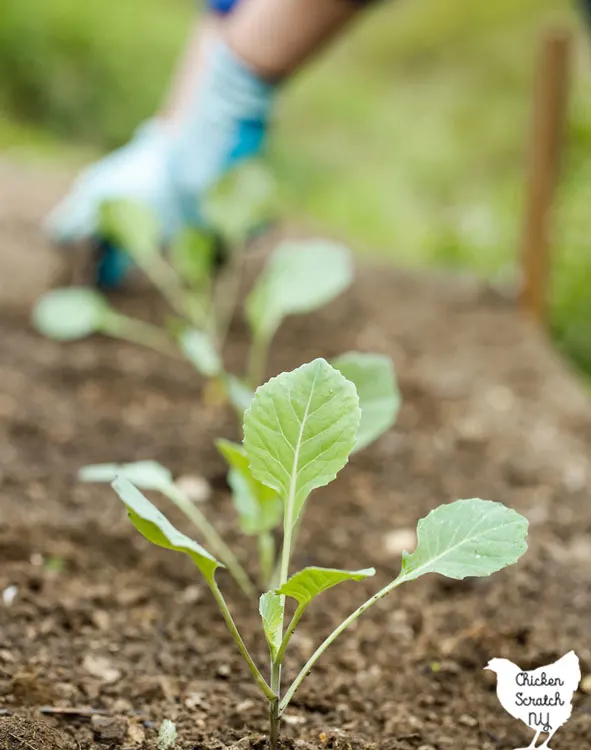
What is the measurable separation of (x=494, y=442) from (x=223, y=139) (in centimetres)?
74

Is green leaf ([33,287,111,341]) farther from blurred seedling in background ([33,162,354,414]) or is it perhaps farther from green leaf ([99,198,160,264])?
green leaf ([99,198,160,264])

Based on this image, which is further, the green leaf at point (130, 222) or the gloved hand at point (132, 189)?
the gloved hand at point (132, 189)

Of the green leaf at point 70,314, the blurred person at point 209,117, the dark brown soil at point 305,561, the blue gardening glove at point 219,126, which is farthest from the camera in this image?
the blue gardening glove at point 219,126

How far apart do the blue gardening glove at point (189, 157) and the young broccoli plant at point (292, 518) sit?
1076 millimetres

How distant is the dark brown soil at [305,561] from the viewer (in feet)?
2.41

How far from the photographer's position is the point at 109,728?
683mm

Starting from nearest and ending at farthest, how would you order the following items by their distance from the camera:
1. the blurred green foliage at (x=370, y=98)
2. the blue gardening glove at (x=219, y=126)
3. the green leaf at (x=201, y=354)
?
the green leaf at (x=201, y=354)
the blue gardening glove at (x=219, y=126)
the blurred green foliage at (x=370, y=98)

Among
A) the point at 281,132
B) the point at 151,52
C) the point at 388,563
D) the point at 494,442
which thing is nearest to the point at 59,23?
the point at 151,52

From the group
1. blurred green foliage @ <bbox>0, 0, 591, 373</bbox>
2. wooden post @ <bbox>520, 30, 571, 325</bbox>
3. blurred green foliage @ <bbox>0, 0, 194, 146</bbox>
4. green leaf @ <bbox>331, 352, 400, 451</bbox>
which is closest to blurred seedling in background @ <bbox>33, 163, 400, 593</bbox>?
green leaf @ <bbox>331, 352, 400, 451</bbox>

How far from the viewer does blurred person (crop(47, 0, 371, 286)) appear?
1.50 metres

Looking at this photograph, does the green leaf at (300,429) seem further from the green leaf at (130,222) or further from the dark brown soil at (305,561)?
the green leaf at (130,222)

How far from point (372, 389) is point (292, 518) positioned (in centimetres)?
24

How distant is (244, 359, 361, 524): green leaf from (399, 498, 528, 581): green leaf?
0.25ft

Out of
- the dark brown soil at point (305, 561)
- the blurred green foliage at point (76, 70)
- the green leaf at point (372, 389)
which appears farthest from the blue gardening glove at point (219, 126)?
the blurred green foliage at point (76, 70)
